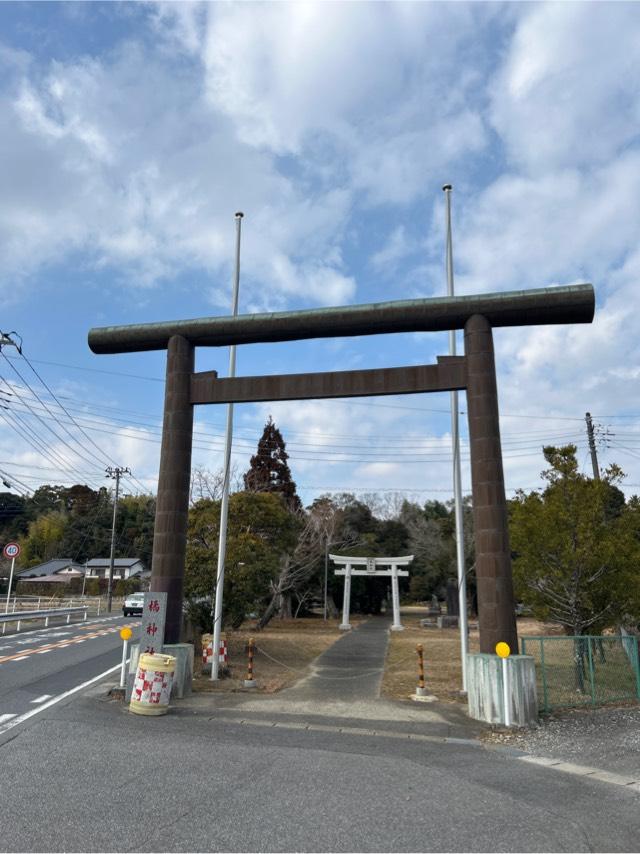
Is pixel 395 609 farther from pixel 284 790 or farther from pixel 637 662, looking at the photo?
pixel 284 790

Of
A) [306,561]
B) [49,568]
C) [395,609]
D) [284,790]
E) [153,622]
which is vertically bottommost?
[284,790]

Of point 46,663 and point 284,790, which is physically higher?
point 284,790

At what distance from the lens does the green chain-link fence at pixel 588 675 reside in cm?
1093

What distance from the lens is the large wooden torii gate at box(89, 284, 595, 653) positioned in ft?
34.6

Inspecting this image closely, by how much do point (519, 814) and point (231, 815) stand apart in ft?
8.70

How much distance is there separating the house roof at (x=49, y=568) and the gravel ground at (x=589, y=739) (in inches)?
2550

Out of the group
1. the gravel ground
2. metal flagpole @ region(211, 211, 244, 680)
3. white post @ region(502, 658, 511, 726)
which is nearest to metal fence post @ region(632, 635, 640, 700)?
the gravel ground

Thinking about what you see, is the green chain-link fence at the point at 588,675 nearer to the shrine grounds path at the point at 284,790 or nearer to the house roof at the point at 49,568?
the shrine grounds path at the point at 284,790

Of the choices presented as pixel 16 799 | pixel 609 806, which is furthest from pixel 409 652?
pixel 16 799

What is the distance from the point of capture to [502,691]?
9359 millimetres

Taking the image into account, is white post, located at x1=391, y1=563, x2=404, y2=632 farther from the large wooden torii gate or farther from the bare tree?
the large wooden torii gate

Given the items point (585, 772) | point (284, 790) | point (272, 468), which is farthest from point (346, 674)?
point (272, 468)

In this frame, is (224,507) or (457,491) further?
(224,507)

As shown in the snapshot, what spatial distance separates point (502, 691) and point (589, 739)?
1.36m
